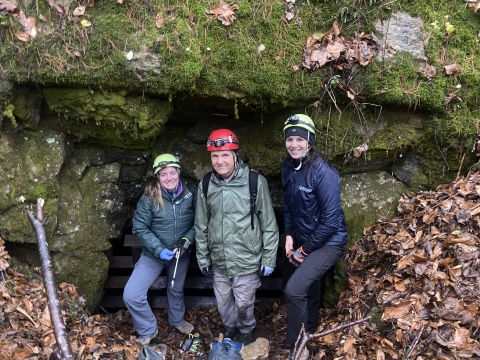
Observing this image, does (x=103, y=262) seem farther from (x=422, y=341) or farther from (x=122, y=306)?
(x=422, y=341)

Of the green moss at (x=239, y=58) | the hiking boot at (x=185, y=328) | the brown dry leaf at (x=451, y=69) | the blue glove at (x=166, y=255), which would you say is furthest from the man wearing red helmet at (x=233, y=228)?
the brown dry leaf at (x=451, y=69)

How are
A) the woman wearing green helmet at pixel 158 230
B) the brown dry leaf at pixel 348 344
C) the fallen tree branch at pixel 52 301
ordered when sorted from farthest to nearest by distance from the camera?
the woman wearing green helmet at pixel 158 230 < the brown dry leaf at pixel 348 344 < the fallen tree branch at pixel 52 301

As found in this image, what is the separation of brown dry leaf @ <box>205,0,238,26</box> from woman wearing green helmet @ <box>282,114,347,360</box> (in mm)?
1248

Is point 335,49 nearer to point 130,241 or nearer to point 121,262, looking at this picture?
point 130,241

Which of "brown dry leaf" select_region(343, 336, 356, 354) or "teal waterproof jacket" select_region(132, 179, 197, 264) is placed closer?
"brown dry leaf" select_region(343, 336, 356, 354)

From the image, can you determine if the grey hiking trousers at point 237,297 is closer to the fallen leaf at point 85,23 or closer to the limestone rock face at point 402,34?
the limestone rock face at point 402,34

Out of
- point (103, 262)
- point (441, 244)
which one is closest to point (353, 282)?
point (441, 244)

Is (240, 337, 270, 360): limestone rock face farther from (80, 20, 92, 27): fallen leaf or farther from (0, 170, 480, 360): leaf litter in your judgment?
(80, 20, 92, 27): fallen leaf

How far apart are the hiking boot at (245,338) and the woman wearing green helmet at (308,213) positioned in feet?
2.26

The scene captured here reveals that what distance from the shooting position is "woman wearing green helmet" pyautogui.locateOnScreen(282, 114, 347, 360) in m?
3.69

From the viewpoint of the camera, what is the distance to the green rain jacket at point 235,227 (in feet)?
13.1

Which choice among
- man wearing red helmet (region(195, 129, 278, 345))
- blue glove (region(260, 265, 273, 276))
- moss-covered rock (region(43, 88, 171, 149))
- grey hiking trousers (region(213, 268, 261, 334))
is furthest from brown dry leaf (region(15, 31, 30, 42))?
blue glove (region(260, 265, 273, 276))

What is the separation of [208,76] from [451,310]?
3.02m

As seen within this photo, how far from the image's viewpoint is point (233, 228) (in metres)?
4.00
